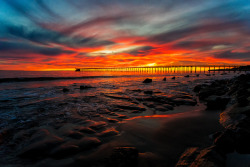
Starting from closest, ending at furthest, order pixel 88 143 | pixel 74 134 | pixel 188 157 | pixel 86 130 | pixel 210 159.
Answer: pixel 210 159
pixel 188 157
pixel 88 143
pixel 74 134
pixel 86 130

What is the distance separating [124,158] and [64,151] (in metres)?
1.43

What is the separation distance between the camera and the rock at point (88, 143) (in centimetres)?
289

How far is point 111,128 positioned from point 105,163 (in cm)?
160

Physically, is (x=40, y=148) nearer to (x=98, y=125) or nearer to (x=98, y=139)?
(x=98, y=139)

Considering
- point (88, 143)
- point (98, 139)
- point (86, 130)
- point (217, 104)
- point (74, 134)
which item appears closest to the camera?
point (88, 143)

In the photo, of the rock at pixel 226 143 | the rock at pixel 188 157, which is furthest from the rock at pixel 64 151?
the rock at pixel 226 143

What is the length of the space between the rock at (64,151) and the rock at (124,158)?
101 centimetres

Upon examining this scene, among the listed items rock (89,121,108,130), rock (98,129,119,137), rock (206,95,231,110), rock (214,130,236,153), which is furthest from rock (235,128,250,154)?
rock (89,121,108,130)

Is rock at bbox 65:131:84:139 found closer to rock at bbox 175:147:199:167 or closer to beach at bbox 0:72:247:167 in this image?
beach at bbox 0:72:247:167

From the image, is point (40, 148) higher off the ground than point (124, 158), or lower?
lower

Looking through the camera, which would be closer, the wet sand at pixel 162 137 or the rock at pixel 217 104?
the wet sand at pixel 162 137

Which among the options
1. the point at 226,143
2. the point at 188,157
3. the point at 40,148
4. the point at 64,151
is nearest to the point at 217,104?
the point at 226,143

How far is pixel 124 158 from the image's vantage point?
2.23m

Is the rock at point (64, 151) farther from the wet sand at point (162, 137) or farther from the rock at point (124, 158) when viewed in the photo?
the rock at point (124, 158)
